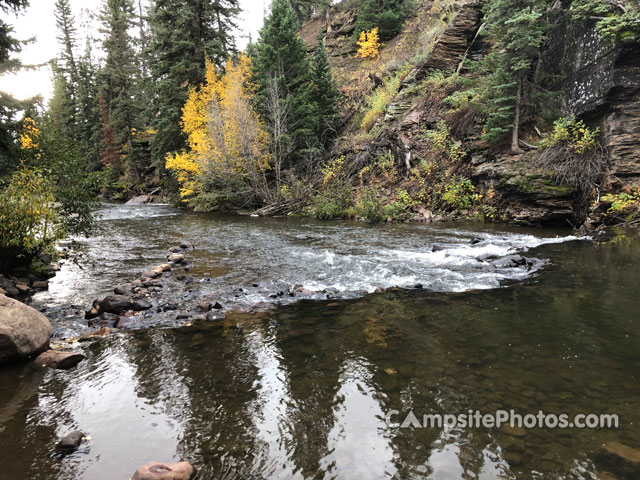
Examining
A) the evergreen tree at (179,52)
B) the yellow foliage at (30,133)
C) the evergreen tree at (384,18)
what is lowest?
the yellow foliage at (30,133)

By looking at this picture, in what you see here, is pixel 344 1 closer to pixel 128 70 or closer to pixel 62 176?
pixel 128 70

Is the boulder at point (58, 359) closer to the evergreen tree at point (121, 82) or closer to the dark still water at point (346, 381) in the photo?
the dark still water at point (346, 381)

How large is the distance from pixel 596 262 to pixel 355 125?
2008 cm

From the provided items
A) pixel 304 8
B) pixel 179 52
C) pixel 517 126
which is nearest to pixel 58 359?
pixel 517 126

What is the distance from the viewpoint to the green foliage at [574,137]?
1360cm

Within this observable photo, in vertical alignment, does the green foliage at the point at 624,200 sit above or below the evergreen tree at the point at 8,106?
below

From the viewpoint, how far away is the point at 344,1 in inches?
1705

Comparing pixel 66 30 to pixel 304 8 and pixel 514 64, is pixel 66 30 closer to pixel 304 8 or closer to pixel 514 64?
pixel 304 8

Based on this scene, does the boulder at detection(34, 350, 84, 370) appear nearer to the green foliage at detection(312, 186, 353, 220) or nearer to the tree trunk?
the green foliage at detection(312, 186, 353, 220)

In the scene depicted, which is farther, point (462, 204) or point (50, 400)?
point (462, 204)

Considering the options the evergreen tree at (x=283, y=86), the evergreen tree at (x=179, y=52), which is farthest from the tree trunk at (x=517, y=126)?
the evergreen tree at (x=179, y=52)

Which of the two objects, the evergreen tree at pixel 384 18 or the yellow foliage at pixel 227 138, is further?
the evergreen tree at pixel 384 18

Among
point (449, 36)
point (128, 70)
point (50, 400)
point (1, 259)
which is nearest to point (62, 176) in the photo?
point (1, 259)

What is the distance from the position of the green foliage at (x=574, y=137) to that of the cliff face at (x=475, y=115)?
349 mm
